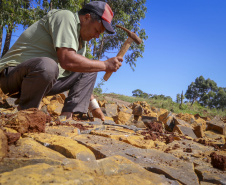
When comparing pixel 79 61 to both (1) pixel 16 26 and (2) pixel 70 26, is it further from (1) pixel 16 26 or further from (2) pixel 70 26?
(1) pixel 16 26

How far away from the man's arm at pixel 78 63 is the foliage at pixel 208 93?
105 feet

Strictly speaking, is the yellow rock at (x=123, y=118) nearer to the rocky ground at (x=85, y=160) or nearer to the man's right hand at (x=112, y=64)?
the rocky ground at (x=85, y=160)

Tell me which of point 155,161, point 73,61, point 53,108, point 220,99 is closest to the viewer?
point 155,161

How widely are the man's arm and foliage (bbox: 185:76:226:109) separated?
32139 millimetres

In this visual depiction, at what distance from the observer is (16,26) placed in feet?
18.6

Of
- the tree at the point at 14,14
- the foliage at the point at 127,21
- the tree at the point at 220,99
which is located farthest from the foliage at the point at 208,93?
the tree at the point at 14,14

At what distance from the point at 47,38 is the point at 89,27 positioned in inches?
19.9

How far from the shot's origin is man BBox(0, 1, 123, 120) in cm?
220

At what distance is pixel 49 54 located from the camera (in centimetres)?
248

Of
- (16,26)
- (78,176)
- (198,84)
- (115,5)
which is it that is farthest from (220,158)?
Answer: (198,84)

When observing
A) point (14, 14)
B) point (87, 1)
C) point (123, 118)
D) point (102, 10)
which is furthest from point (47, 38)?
point (87, 1)

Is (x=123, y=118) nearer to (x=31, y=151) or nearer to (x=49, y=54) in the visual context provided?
(x=49, y=54)

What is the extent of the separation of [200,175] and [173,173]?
0.96 ft

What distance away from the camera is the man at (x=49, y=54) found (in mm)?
2201
